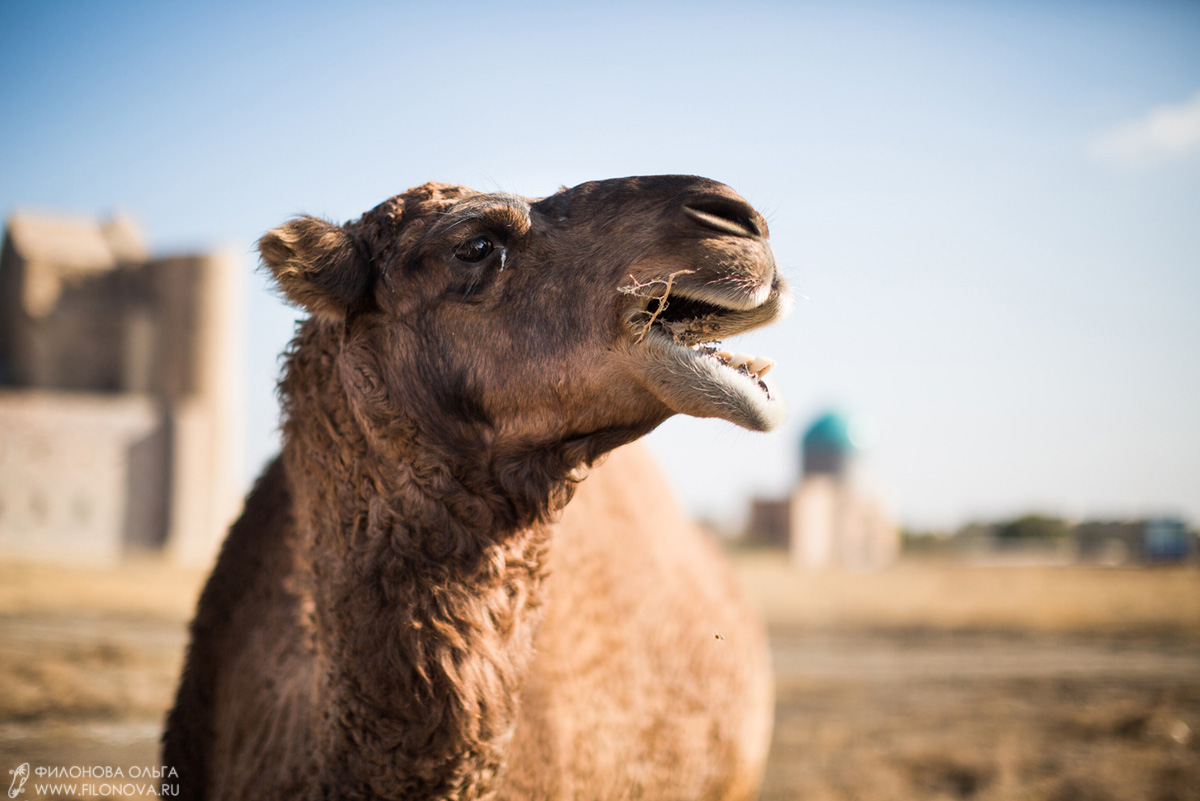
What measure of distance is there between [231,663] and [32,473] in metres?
29.9

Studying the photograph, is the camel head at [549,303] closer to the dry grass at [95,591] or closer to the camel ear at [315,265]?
the camel ear at [315,265]

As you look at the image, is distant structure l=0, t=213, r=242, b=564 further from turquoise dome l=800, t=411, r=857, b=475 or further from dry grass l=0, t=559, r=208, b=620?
turquoise dome l=800, t=411, r=857, b=475

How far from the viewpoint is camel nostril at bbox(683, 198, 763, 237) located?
2.06m

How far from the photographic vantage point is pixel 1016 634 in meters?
18.5

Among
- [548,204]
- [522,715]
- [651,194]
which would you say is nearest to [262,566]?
[522,715]

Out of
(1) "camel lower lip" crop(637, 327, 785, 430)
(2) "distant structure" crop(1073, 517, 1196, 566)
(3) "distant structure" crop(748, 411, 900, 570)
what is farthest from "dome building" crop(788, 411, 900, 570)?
(1) "camel lower lip" crop(637, 327, 785, 430)

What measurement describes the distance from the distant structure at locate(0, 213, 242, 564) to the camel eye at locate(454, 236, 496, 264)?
97.9 feet

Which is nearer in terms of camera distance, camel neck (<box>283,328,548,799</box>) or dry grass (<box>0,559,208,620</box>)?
camel neck (<box>283,328,548,799</box>)

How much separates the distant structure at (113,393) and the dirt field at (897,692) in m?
6.03

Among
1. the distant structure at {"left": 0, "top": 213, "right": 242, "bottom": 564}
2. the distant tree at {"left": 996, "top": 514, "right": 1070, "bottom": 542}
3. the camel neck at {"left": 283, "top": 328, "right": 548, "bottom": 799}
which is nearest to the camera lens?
the camel neck at {"left": 283, "top": 328, "right": 548, "bottom": 799}

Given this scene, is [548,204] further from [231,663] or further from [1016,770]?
[1016,770]

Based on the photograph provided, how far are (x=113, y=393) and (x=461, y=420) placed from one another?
37.7 m

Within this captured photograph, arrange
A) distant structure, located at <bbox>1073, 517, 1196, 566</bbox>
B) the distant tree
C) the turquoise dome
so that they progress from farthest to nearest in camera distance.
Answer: the distant tree, the turquoise dome, distant structure, located at <bbox>1073, 517, 1196, 566</bbox>

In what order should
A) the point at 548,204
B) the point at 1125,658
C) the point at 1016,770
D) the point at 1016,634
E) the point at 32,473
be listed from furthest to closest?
1. the point at 32,473
2. the point at 1016,634
3. the point at 1125,658
4. the point at 1016,770
5. the point at 548,204
